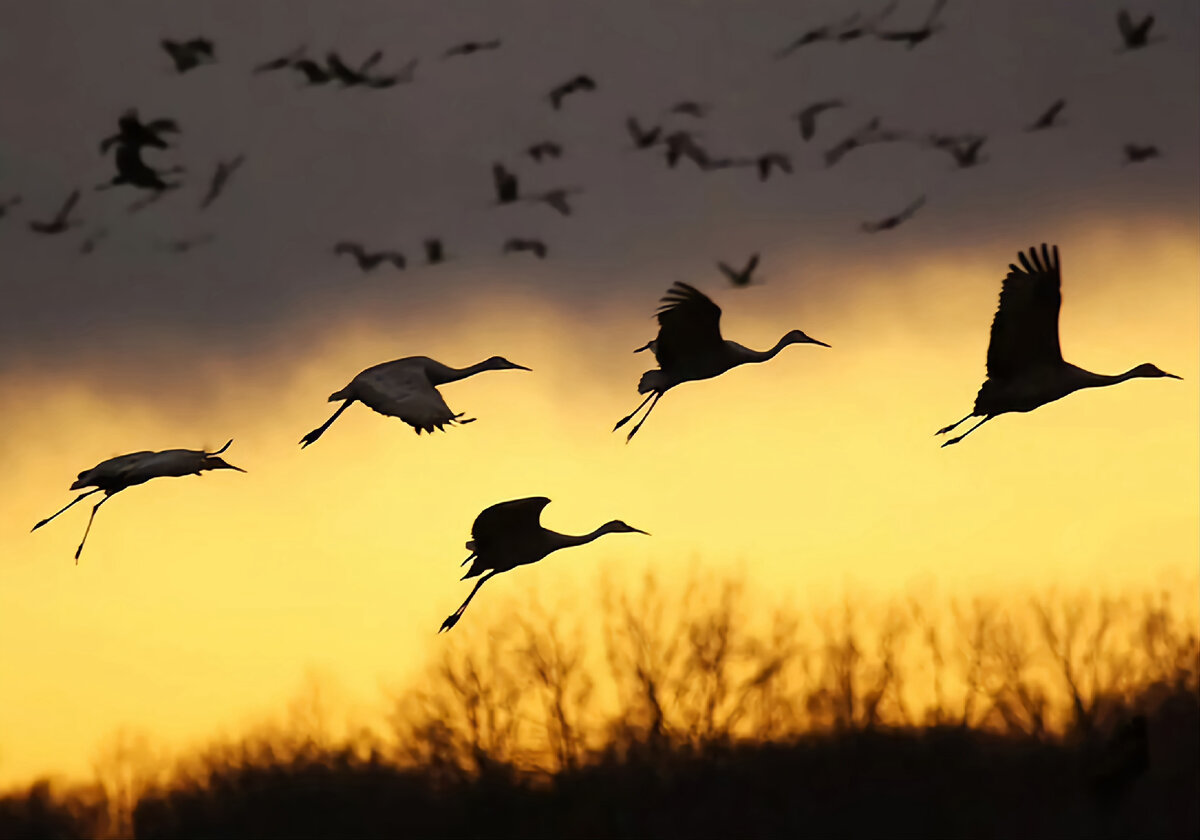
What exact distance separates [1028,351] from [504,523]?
4527 mm

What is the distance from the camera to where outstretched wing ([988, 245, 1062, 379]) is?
18.1m

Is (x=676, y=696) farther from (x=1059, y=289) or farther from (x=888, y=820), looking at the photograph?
(x=1059, y=289)

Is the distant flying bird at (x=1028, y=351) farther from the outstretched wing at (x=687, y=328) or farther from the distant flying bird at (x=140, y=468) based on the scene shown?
the distant flying bird at (x=140, y=468)

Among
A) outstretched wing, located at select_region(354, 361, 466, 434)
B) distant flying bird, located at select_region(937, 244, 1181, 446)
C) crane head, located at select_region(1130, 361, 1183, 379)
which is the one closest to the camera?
outstretched wing, located at select_region(354, 361, 466, 434)

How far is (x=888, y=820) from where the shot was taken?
44.6 meters

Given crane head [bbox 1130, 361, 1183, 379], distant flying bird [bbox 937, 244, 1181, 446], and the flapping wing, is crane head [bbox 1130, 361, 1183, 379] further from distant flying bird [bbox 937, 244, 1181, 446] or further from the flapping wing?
the flapping wing

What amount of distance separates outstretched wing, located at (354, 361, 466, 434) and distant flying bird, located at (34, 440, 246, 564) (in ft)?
7.19

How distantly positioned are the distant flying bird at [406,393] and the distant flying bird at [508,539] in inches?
49.5

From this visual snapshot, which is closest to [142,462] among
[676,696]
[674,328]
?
[674,328]

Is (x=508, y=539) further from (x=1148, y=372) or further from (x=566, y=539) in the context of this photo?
(x=1148, y=372)

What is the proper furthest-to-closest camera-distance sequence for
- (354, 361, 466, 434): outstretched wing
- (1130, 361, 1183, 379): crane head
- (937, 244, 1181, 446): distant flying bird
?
(1130, 361, 1183, 379): crane head → (937, 244, 1181, 446): distant flying bird → (354, 361, 466, 434): outstretched wing

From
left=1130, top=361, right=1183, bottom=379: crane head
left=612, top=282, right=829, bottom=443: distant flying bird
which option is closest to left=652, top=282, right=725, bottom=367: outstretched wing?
left=612, top=282, right=829, bottom=443: distant flying bird

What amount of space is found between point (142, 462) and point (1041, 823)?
29180mm

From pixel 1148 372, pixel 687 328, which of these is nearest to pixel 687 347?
pixel 687 328
